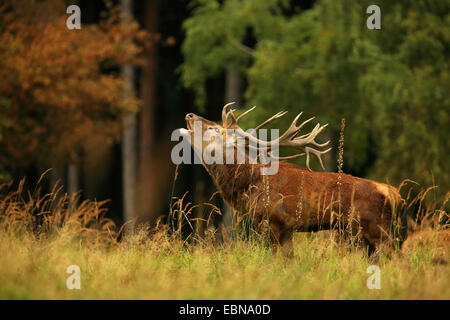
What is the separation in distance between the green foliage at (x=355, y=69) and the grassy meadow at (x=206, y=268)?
7.91 metres

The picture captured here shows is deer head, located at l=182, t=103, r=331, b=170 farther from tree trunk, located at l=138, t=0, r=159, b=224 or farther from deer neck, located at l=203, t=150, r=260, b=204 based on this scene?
tree trunk, located at l=138, t=0, r=159, b=224

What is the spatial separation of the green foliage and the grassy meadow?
25.9 ft

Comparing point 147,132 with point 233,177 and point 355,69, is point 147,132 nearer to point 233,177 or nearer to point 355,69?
point 355,69

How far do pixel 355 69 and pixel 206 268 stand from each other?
39.7 ft

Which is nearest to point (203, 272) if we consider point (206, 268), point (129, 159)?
point (206, 268)

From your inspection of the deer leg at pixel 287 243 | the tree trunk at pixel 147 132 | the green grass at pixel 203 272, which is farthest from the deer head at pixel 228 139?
the tree trunk at pixel 147 132

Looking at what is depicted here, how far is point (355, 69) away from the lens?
1636 centimetres

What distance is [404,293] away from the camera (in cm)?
477

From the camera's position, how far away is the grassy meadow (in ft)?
15.5

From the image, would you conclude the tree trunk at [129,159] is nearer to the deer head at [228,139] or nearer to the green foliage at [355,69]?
the green foliage at [355,69]

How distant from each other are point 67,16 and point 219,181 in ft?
31.7

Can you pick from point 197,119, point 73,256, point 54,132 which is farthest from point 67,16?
point 73,256

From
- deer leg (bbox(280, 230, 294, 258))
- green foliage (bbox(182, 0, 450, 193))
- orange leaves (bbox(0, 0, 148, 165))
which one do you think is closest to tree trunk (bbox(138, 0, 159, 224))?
green foliage (bbox(182, 0, 450, 193))

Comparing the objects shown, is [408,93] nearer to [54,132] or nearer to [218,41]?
[218,41]
